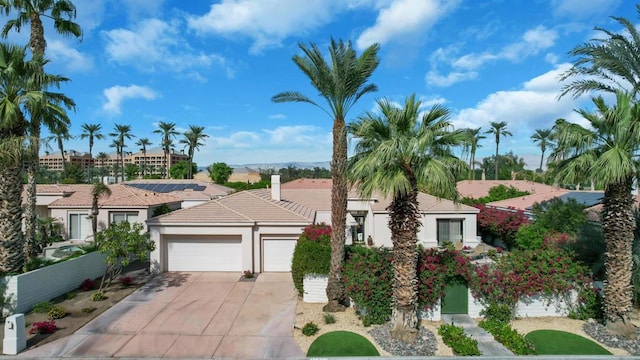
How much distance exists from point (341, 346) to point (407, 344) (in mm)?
2057

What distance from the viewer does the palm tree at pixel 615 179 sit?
10.5 metres

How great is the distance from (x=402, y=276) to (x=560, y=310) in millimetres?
7022

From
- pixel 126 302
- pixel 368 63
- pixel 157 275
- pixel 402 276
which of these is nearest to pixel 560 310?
pixel 402 276

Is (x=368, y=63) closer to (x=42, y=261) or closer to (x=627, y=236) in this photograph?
(x=627, y=236)

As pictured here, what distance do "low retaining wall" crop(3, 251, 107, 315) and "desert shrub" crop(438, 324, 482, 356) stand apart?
15005 mm

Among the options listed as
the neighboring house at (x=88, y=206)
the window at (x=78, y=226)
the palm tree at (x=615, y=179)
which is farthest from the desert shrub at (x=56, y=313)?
the palm tree at (x=615, y=179)

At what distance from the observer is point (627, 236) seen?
36.4 feet

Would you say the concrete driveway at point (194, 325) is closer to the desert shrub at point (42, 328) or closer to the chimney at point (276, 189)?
the desert shrub at point (42, 328)

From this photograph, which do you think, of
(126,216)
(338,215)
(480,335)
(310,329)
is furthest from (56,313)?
(480,335)

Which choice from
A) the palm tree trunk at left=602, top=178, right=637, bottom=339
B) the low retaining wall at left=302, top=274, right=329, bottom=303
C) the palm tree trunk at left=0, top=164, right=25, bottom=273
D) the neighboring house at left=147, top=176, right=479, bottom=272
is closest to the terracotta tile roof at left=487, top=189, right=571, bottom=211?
the neighboring house at left=147, top=176, right=479, bottom=272

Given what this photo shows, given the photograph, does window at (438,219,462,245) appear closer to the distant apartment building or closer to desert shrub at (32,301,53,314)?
desert shrub at (32,301,53,314)

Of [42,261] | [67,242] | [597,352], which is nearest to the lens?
[597,352]

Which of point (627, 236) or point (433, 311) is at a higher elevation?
point (627, 236)

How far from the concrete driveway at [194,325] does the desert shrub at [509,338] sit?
6.36 metres
